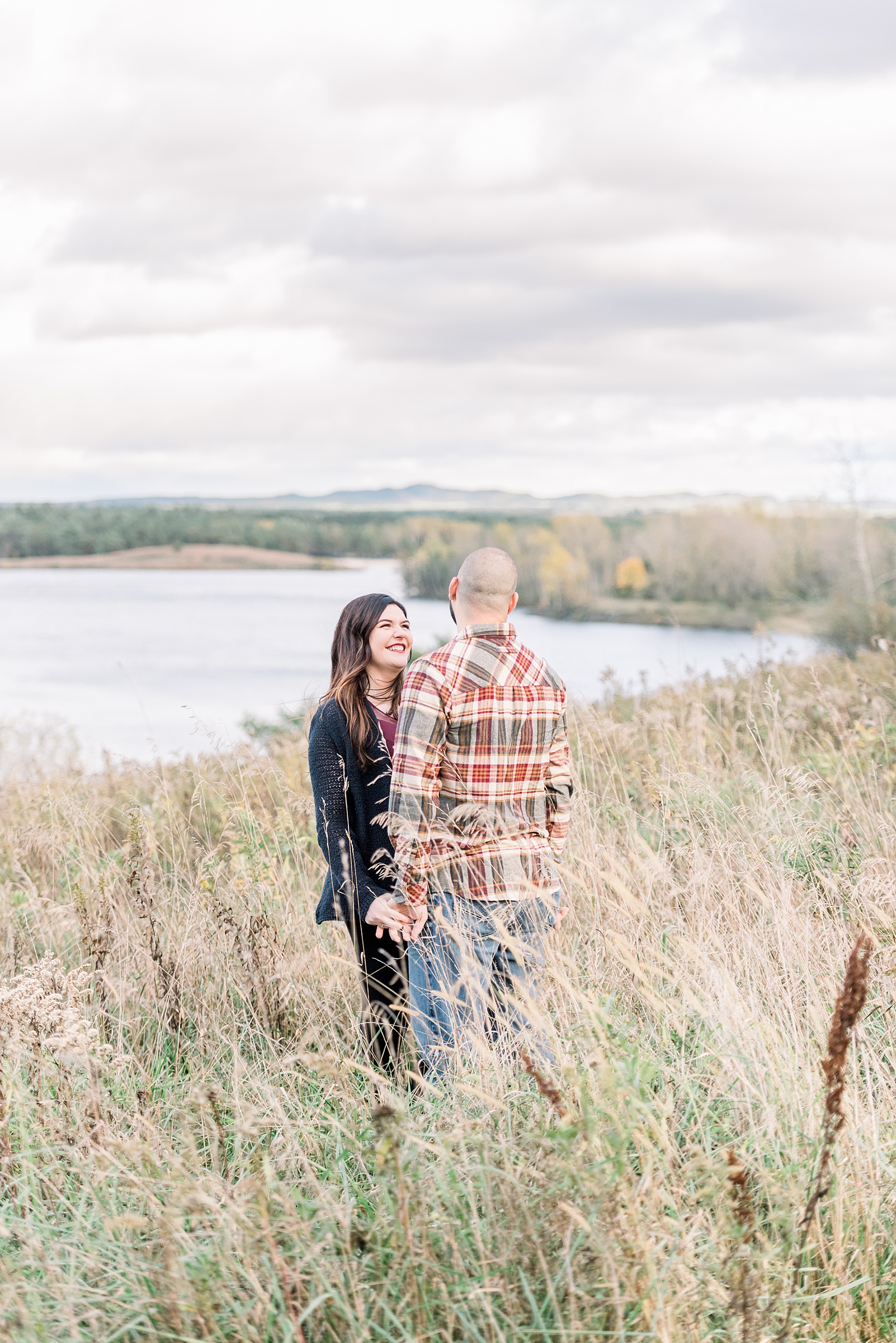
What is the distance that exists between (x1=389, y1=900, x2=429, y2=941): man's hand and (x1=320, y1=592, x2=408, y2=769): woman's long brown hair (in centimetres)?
62

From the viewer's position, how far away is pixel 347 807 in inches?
133

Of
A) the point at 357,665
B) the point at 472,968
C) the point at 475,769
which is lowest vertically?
the point at 472,968

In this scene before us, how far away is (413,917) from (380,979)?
2.02ft

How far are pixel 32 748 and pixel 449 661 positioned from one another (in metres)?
9.69

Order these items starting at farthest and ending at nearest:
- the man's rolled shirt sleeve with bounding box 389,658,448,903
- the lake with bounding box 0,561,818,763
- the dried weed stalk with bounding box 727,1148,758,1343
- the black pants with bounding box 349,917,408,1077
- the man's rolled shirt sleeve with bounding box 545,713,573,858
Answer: the lake with bounding box 0,561,818,763 < the black pants with bounding box 349,917,408,1077 < the man's rolled shirt sleeve with bounding box 545,713,573,858 < the man's rolled shirt sleeve with bounding box 389,658,448,903 < the dried weed stalk with bounding box 727,1148,758,1343

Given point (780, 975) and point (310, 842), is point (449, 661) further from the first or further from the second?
point (310, 842)

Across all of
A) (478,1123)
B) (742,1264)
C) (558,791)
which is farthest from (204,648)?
(742,1264)

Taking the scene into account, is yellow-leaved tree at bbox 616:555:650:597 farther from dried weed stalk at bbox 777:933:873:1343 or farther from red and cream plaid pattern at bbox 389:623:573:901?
A: dried weed stalk at bbox 777:933:873:1343

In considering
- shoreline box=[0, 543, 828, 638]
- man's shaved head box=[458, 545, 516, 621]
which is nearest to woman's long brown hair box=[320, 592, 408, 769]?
man's shaved head box=[458, 545, 516, 621]

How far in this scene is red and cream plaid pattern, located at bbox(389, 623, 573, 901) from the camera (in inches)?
111

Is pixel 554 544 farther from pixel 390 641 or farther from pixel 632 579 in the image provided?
pixel 390 641

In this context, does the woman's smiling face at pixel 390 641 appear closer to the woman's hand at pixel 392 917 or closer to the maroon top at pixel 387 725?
the maroon top at pixel 387 725

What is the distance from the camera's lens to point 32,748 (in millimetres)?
11211

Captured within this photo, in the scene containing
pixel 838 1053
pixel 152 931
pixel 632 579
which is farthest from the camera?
pixel 632 579
